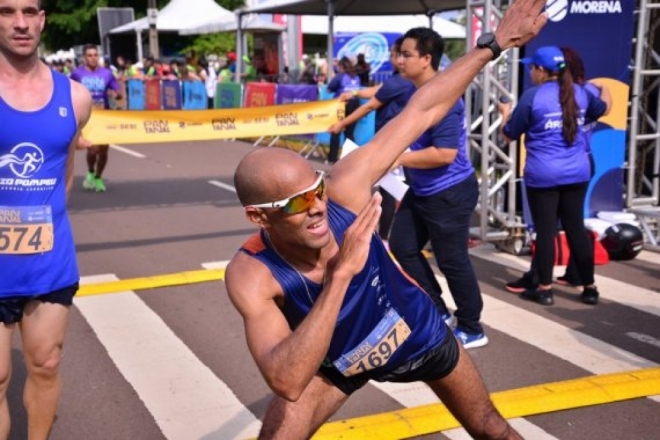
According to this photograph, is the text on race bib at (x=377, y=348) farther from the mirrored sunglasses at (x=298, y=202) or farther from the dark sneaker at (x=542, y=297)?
the dark sneaker at (x=542, y=297)

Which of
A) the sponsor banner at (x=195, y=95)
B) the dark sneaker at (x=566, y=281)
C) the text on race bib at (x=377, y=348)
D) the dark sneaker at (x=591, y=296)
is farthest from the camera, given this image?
the sponsor banner at (x=195, y=95)

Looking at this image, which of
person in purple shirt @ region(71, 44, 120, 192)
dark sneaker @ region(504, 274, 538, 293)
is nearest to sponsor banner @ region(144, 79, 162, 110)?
person in purple shirt @ region(71, 44, 120, 192)

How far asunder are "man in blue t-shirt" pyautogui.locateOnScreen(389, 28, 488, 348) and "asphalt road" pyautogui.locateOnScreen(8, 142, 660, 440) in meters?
0.43

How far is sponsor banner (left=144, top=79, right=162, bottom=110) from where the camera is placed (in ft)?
76.8

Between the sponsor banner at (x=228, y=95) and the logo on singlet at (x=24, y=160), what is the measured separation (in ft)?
53.3

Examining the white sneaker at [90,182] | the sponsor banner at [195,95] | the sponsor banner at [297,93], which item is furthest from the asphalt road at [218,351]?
the sponsor banner at [195,95]

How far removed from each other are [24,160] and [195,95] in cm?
1926

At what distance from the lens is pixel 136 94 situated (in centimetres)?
2478

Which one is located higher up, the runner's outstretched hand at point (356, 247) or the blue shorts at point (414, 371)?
the runner's outstretched hand at point (356, 247)

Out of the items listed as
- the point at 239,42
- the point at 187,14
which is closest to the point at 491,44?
the point at 239,42

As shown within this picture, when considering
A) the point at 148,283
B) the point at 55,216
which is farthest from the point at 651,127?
the point at 55,216

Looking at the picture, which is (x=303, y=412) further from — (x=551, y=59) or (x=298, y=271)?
(x=551, y=59)

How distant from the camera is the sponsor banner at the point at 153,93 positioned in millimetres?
23400

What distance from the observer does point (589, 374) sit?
493 cm
